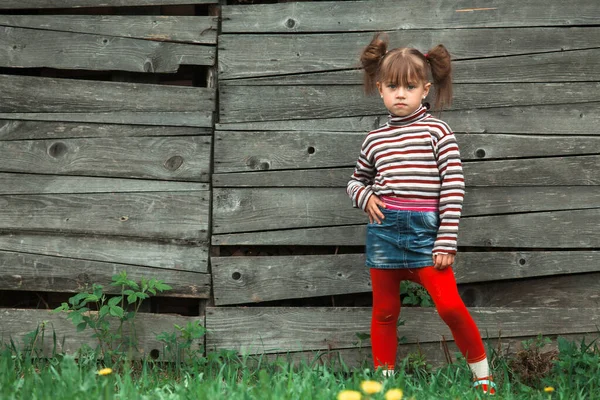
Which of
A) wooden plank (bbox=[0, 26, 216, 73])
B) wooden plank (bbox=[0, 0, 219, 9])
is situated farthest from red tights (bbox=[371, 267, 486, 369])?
wooden plank (bbox=[0, 0, 219, 9])

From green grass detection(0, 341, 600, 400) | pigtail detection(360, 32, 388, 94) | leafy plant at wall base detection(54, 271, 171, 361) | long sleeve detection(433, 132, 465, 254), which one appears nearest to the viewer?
Answer: green grass detection(0, 341, 600, 400)

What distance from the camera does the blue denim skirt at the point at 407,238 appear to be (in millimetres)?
3281

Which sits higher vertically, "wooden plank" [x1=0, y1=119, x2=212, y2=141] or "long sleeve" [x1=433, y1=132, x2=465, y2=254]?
"wooden plank" [x1=0, y1=119, x2=212, y2=141]

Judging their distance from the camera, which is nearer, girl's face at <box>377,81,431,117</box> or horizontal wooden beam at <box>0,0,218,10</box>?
girl's face at <box>377,81,431,117</box>

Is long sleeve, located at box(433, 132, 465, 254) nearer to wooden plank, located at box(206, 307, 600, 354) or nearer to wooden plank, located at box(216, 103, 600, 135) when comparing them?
wooden plank, located at box(216, 103, 600, 135)

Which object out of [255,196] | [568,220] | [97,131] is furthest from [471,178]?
[97,131]

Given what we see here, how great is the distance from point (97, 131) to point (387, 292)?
180 cm

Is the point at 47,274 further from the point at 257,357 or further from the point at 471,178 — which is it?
the point at 471,178

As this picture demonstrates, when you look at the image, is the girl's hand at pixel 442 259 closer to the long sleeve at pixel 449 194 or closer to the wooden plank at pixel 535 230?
the long sleeve at pixel 449 194

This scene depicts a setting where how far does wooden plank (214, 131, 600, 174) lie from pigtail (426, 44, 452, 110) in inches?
19.6

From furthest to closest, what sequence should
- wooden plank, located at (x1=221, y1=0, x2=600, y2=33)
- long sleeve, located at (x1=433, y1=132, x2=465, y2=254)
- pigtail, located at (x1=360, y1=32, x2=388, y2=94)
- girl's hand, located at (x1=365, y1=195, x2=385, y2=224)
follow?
wooden plank, located at (x1=221, y1=0, x2=600, y2=33) < pigtail, located at (x1=360, y1=32, x2=388, y2=94) < girl's hand, located at (x1=365, y1=195, x2=385, y2=224) < long sleeve, located at (x1=433, y1=132, x2=465, y2=254)

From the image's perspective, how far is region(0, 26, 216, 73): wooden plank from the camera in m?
3.96

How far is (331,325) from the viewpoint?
13.1ft

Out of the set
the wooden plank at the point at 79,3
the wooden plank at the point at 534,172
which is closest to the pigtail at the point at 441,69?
the wooden plank at the point at 534,172
